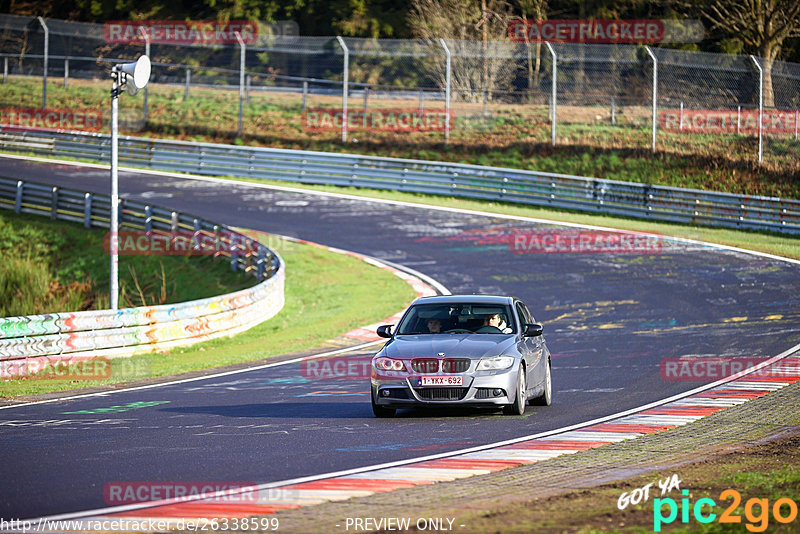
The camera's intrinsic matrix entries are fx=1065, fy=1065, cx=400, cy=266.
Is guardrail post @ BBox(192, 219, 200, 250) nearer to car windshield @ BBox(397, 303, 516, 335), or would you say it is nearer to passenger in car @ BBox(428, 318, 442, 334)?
car windshield @ BBox(397, 303, 516, 335)

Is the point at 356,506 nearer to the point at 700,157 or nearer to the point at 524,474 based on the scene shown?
the point at 524,474

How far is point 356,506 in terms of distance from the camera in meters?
7.48

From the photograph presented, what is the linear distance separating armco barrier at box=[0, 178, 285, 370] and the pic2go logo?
37.3 feet

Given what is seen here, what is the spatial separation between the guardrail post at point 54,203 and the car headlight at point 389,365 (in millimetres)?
25685

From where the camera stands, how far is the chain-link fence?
3625 cm

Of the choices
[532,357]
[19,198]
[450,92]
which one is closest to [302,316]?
[532,357]

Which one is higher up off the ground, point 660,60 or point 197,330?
point 660,60

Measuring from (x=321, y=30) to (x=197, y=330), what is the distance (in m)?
51.1

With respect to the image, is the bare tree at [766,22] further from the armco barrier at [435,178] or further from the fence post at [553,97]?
the armco barrier at [435,178]

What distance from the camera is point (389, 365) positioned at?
11750 mm

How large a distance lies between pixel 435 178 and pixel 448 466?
2928 centimetres

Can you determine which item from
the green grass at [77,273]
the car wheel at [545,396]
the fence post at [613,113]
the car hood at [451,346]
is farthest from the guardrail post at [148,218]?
the car wheel at [545,396]

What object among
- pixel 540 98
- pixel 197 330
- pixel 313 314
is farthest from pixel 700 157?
pixel 197 330

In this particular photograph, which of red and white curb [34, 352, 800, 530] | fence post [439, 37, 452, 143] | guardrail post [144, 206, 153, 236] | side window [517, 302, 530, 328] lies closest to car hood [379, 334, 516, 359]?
side window [517, 302, 530, 328]
